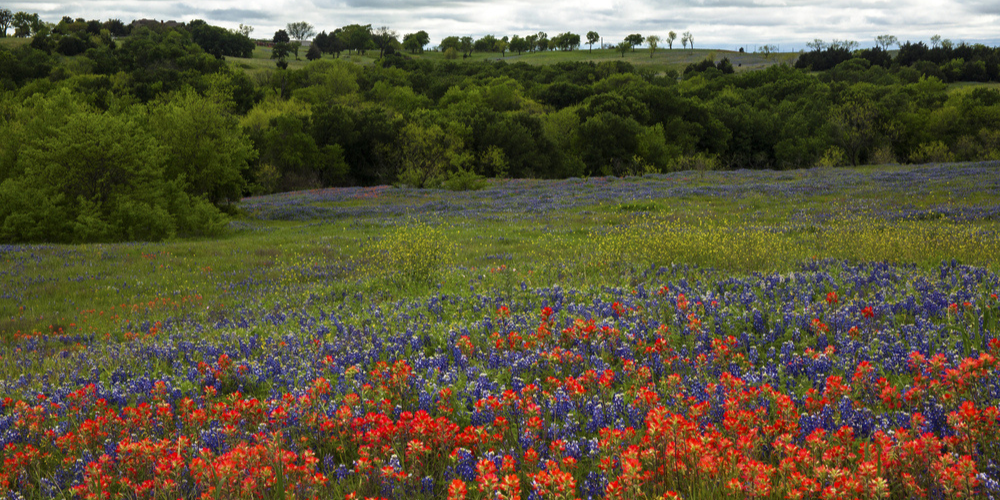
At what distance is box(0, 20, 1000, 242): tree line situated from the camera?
24.7 metres

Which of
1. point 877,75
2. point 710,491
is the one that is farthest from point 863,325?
point 877,75

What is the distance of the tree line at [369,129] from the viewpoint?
24672mm

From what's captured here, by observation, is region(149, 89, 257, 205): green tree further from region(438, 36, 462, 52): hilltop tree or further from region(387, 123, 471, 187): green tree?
region(438, 36, 462, 52): hilltop tree

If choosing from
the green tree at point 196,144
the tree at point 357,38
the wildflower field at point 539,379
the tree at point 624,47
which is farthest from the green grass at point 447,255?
the tree at point 624,47

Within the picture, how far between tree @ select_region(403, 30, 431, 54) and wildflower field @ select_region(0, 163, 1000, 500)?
573ft

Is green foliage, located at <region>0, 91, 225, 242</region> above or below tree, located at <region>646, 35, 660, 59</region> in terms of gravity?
below

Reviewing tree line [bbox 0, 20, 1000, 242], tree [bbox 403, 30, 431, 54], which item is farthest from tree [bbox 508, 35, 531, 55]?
tree line [bbox 0, 20, 1000, 242]

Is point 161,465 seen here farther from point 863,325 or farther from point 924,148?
point 924,148

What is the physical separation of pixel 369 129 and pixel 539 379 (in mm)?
62722

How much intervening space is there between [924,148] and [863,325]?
69.2 meters

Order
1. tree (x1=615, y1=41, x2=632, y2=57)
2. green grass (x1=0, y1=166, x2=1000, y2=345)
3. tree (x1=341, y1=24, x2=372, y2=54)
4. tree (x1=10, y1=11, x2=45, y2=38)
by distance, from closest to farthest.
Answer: green grass (x1=0, y1=166, x2=1000, y2=345)
tree (x1=10, y1=11, x2=45, y2=38)
tree (x1=341, y1=24, x2=372, y2=54)
tree (x1=615, y1=41, x2=632, y2=57)

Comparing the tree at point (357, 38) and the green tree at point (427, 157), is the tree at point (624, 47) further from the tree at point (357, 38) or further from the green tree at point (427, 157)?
the green tree at point (427, 157)

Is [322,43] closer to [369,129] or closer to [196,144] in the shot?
[369,129]

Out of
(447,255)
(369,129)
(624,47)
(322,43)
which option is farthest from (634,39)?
(447,255)
